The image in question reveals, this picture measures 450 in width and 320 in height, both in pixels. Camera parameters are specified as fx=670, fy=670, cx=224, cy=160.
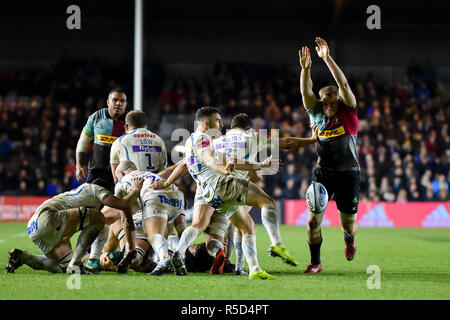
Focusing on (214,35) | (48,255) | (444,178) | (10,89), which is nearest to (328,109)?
(48,255)

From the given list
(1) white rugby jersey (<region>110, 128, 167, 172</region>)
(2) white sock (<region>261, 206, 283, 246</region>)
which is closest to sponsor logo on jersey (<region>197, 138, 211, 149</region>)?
(2) white sock (<region>261, 206, 283, 246</region>)

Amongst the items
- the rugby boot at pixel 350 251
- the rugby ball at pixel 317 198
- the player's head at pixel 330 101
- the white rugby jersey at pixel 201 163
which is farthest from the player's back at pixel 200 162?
the rugby boot at pixel 350 251

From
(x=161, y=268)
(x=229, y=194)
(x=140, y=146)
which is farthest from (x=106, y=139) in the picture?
(x=229, y=194)

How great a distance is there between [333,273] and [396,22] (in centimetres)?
2062

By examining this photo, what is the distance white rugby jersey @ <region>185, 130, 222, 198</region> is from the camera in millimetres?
7207

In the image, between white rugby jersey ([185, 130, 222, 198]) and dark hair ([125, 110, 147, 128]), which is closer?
white rugby jersey ([185, 130, 222, 198])

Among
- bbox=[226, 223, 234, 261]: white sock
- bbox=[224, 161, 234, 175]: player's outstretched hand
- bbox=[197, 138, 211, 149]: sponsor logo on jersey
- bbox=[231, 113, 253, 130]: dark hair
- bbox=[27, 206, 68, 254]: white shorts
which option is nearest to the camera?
bbox=[224, 161, 234, 175]: player's outstretched hand

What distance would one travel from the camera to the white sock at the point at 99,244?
7.95m

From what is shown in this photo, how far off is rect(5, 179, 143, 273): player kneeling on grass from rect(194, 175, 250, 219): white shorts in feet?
3.13

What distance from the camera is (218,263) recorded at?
7.72m

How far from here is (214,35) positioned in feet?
87.6

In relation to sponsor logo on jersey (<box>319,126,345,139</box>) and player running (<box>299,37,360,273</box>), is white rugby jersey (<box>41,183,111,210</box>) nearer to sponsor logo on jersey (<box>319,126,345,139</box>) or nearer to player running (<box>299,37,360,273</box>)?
player running (<box>299,37,360,273</box>)

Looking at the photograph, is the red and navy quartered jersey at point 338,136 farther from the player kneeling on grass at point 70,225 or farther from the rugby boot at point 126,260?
the rugby boot at point 126,260
